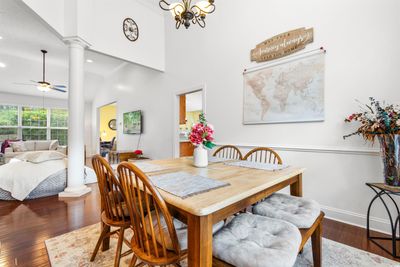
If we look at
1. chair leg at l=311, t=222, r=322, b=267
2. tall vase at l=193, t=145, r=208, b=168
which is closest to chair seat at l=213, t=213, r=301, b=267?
chair leg at l=311, t=222, r=322, b=267

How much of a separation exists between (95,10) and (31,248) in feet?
12.2

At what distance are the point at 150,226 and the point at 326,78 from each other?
8.25 ft

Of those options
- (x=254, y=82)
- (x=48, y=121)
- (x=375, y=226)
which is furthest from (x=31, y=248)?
(x=48, y=121)

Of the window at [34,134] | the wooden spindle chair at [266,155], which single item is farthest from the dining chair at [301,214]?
the window at [34,134]

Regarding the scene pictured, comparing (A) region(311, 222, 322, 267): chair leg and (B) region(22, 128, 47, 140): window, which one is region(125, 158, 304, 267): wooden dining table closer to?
(A) region(311, 222, 322, 267): chair leg

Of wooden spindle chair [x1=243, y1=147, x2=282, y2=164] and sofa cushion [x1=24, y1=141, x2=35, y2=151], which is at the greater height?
wooden spindle chair [x1=243, y1=147, x2=282, y2=164]

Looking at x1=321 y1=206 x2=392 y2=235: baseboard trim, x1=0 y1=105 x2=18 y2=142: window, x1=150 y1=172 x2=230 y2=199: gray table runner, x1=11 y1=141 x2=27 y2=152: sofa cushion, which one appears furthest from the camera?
x1=0 y1=105 x2=18 y2=142: window

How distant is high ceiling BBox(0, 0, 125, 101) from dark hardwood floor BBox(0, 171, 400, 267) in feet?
8.95

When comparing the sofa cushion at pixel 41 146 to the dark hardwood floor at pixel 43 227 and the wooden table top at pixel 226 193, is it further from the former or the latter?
the wooden table top at pixel 226 193

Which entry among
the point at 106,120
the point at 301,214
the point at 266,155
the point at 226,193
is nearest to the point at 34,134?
the point at 106,120

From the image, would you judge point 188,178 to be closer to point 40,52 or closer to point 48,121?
point 40,52

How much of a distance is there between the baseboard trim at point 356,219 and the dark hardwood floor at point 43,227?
2.5 inches

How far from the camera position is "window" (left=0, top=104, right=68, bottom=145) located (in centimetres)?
711

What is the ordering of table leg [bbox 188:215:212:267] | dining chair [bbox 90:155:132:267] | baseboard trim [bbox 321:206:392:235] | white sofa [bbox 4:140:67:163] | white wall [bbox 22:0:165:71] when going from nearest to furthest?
table leg [bbox 188:215:212:267]
dining chair [bbox 90:155:132:267]
baseboard trim [bbox 321:206:392:235]
white wall [bbox 22:0:165:71]
white sofa [bbox 4:140:67:163]
